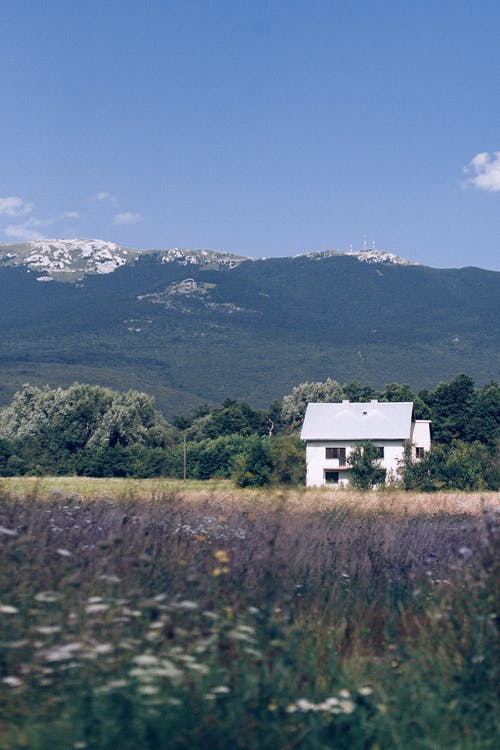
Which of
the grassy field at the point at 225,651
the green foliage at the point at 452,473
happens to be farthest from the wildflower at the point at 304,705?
the green foliage at the point at 452,473

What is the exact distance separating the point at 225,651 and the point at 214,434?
72.5 metres

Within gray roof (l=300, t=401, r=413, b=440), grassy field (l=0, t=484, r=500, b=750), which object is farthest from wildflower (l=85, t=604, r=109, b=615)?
gray roof (l=300, t=401, r=413, b=440)

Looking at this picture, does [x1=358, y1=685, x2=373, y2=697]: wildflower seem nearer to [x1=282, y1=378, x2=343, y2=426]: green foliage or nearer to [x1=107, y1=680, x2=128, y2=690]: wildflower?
[x1=107, y1=680, x2=128, y2=690]: wildflower

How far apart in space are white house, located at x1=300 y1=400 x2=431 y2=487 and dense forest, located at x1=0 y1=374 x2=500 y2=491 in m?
1.95

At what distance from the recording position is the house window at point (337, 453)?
6481 centimetres

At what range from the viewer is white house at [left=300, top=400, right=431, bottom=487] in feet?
211

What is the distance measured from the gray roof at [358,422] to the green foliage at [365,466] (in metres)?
3.34

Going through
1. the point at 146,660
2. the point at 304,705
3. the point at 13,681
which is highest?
the point at 146,660

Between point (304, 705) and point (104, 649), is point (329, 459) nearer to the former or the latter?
point (304, 705)

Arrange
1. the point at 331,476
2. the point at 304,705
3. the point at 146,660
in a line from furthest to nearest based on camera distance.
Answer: the point at 331,476 < the point at 304,705 < the point at 146,660

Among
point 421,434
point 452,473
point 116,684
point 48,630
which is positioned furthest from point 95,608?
point 421,434

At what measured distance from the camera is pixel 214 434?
77.2 m

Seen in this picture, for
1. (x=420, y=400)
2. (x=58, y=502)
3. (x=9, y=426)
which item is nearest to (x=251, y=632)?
(x=58, y=502)

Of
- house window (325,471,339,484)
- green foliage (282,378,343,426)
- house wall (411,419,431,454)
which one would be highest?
green foliage (282,378,343,426)
